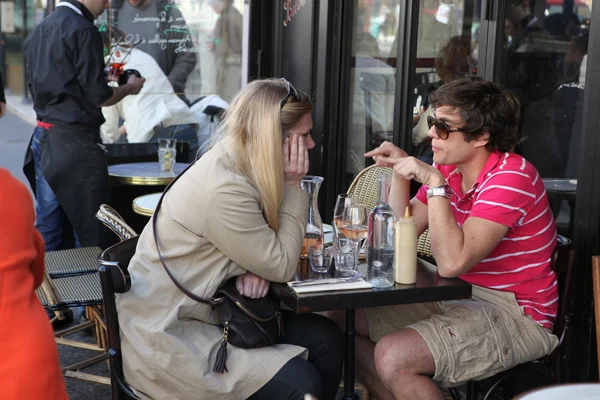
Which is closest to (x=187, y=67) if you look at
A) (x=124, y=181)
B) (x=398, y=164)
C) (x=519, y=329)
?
(x=124, y=181)

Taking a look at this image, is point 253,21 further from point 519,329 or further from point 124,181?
point 519,329

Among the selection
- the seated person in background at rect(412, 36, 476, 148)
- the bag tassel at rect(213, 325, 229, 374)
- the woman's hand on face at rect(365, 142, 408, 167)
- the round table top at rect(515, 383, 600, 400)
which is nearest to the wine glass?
the woman's hand on face at rect(365, 142, 408, 167)

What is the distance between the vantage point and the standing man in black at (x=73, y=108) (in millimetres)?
4441

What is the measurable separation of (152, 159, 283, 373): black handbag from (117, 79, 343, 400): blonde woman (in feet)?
0.08

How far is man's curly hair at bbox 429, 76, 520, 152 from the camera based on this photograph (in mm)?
2777

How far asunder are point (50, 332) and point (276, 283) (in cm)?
101

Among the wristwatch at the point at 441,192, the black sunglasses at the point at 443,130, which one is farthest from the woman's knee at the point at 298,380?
the black sunglasses at the point at 443,130

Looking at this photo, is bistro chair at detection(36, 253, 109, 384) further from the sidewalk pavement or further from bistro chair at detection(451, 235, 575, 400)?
the sidewalk pavement

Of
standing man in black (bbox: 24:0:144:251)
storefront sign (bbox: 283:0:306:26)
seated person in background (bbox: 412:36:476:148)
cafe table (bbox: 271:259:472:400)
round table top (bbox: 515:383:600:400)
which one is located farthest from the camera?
storefront sign (bbox: 283:0:306:26)

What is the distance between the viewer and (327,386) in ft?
A: 9.09

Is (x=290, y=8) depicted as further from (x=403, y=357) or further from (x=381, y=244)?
(x=403, y=357)

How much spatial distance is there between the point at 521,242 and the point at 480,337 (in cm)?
35

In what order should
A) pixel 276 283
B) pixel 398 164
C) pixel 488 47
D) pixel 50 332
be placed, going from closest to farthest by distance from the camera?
pixel 50 332 → pixel 276 283 → pixel 398 164 → pixel 488 47

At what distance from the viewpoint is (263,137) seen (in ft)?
8.19
